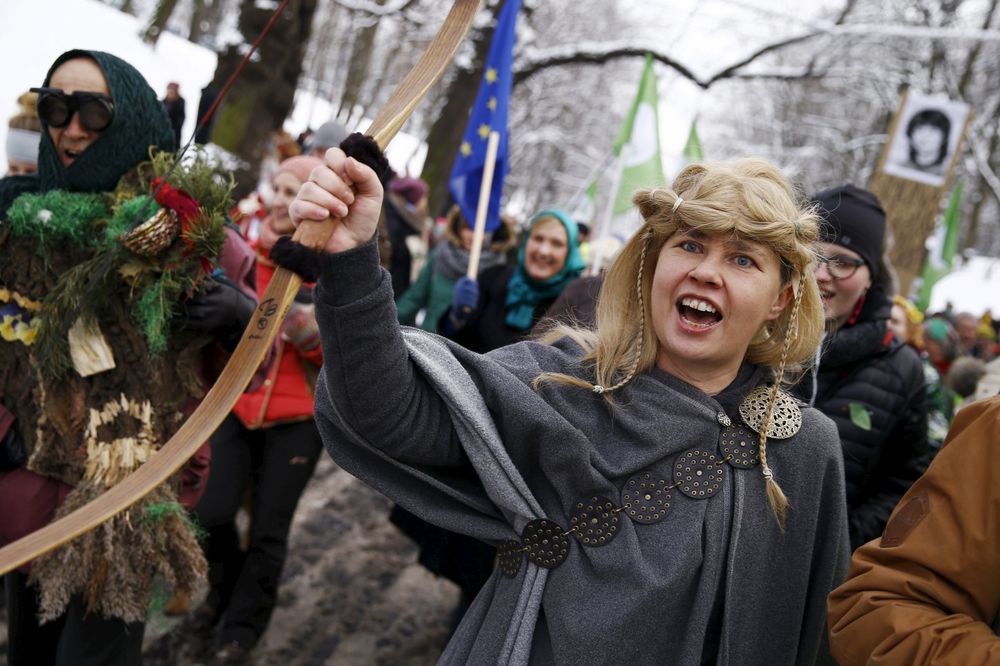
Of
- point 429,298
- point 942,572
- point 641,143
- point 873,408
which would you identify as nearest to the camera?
point 942,572

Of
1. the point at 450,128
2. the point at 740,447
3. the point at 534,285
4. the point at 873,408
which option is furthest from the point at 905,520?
the point at 450,128

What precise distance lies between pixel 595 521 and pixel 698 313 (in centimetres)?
52

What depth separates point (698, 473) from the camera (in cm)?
189

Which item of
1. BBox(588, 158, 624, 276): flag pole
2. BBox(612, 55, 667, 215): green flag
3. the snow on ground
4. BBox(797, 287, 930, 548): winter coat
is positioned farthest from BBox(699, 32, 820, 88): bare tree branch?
the snow on ground

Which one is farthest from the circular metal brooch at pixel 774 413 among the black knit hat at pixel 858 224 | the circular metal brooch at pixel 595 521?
the black knit hat at pixel 858 224

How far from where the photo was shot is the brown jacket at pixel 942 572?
142 centimetres

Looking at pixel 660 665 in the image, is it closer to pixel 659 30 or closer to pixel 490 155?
pixel 490 155

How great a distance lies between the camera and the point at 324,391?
175 cm

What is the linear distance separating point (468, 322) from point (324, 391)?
3383 millimetres

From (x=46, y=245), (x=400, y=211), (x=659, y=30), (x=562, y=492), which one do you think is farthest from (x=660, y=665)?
(x=659, y=30)

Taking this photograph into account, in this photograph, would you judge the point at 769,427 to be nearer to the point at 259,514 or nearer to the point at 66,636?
the point at 66,636

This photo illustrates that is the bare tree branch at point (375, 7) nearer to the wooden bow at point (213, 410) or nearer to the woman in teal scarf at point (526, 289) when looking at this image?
the woman in teal scarf at point (526, 289)

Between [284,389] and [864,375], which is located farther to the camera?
[284,389]

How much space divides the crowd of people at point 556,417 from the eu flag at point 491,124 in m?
2.94
